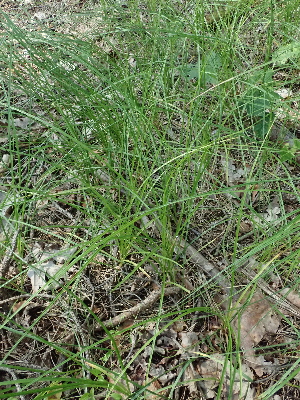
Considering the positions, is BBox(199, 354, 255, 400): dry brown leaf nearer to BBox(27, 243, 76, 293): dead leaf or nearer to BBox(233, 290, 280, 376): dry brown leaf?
BBox(233, 290, 280, 376): dry brown leaf

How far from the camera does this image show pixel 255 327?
1.24 m

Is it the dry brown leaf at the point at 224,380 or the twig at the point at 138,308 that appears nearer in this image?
the dry brown leaf at the point at 224,380

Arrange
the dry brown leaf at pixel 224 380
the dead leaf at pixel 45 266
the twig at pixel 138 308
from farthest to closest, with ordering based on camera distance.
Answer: the dead leaf at pixel 45 266, the twig at pixel 138 308, the dry brown leaf at pixel 224 380

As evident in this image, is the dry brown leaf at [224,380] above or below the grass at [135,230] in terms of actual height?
below

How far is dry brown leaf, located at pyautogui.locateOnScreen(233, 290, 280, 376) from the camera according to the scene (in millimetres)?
1176

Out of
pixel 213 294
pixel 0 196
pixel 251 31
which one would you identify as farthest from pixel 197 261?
pixel 251 31

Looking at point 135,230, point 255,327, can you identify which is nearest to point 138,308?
point 135,230

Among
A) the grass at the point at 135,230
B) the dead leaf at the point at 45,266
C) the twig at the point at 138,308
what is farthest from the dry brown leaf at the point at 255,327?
the dead leaf at the point at 45,266

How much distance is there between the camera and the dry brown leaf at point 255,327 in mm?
1176

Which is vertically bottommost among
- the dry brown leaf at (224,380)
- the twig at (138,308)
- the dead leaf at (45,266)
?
the dry brown leaf at (224,380)

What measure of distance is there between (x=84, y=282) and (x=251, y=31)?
179 centimetres

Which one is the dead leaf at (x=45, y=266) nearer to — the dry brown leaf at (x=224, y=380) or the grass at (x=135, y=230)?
the grass at (x=135, y=230)

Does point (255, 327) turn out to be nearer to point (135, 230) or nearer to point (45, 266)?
point (135, 230)

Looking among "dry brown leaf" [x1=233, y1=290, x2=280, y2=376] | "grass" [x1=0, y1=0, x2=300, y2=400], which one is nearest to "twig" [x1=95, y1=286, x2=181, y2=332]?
"grass" [x1=0, y1=0, x2=300, y2=400]
